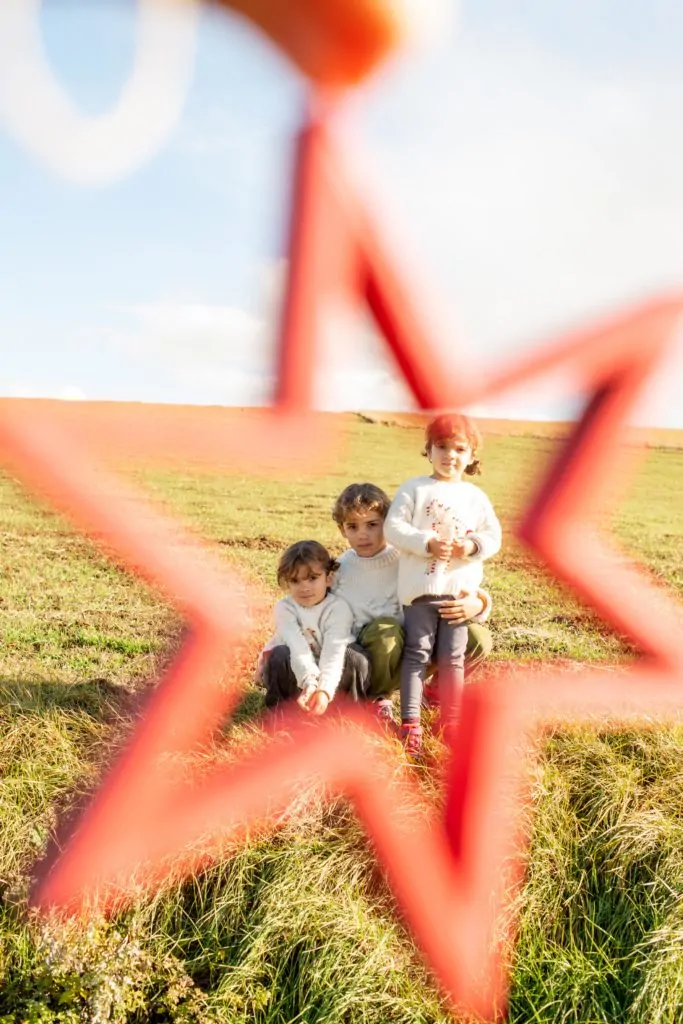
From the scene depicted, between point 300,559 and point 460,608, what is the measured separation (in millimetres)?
578

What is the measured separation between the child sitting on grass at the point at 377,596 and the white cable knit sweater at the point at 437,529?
89 millimetres

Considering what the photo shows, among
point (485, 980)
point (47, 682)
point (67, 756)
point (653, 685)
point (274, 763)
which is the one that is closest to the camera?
point (485, 980)

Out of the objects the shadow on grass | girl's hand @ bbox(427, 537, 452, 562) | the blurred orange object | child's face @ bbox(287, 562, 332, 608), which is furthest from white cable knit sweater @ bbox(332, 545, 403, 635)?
the blurred orange object

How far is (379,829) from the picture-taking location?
3.40 m

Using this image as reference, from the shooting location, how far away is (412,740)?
12.2 feet

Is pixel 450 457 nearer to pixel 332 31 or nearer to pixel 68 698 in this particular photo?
pixel 332 31

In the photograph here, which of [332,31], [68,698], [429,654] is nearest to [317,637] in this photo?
[429,654]

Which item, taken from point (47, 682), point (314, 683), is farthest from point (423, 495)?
point (47, 682)

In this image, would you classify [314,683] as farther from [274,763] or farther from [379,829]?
[379,829]

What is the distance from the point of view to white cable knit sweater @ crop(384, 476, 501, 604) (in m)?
3.48

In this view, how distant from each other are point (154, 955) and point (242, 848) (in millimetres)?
431

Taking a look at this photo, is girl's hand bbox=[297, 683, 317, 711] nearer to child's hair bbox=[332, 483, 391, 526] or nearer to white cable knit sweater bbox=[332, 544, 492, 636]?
white cable knit sweater bbox=[332, 544, 492, 636]

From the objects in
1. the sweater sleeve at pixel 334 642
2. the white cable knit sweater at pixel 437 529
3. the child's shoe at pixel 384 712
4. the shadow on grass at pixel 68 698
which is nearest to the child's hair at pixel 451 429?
the white cable knit sweater at pixel 437 529

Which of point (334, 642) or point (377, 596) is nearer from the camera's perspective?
point (334, 642)
